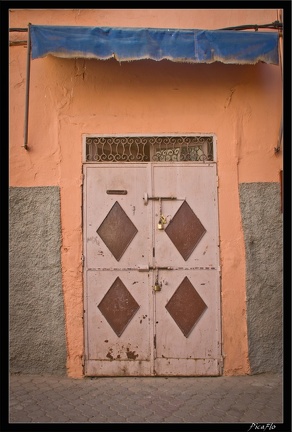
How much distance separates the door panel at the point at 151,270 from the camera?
4969 millimetres

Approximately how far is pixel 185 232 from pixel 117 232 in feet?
2.68

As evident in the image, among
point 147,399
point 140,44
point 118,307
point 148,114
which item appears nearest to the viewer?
point 147,399

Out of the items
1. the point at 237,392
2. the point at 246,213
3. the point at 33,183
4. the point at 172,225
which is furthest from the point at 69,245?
the point at 237,392

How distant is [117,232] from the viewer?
5.05m

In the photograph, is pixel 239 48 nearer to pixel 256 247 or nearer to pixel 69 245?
pixel 256 247

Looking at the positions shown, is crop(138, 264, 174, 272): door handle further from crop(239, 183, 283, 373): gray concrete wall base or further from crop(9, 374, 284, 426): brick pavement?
crop(9, 374, 284, 426): brick pavement

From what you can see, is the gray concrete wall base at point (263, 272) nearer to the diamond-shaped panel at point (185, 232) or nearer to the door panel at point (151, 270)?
the door panel at point (151, 270)

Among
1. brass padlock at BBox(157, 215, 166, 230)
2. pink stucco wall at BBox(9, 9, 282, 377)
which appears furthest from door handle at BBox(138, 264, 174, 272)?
pink stucco wall at BBox(9, 9, 282, 377)

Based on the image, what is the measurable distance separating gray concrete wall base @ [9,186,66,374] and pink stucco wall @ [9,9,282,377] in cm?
14

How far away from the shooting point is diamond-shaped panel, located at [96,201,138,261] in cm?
505

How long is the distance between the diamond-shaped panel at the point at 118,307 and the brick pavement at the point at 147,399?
63 centimetres

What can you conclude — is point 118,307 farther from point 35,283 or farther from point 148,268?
point 35,283

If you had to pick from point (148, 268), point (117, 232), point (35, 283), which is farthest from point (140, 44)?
point (35, 283)

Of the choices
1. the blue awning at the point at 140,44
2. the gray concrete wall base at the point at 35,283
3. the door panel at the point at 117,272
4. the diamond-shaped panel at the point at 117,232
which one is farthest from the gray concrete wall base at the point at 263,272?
the gray concrete wall base at the point at 35,283
